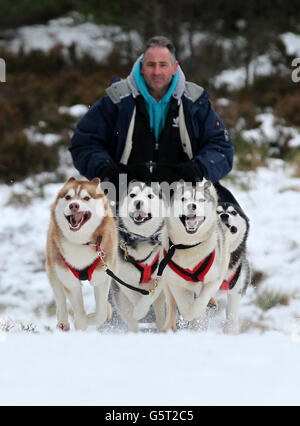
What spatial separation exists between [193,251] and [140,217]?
0.93 ft

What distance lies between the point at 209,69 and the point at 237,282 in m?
11.1

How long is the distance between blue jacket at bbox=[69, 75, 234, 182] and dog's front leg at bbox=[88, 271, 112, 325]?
0.47 m

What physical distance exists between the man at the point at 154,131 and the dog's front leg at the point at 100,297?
0.41 meters

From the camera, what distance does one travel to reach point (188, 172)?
220cm

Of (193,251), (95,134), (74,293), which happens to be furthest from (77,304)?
(95,134)

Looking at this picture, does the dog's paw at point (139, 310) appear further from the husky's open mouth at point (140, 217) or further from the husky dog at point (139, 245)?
the husky's open mouth at point (140, 217)

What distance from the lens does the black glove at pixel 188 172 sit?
2.20 metres

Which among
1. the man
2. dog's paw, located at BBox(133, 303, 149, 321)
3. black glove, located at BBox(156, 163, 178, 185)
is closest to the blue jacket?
the man

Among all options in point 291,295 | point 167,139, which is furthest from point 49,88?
point 167,139

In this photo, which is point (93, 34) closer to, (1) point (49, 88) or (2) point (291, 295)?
(1) point (49, 88)

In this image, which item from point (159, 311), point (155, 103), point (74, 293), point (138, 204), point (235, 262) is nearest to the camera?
point (138, 204)

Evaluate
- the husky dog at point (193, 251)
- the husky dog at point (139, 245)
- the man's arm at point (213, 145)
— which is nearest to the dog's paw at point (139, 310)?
the husky dog at point (139, 245)

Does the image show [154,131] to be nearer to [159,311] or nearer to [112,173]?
[112,173]

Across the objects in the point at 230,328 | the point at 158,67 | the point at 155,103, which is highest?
the point at 158,67
